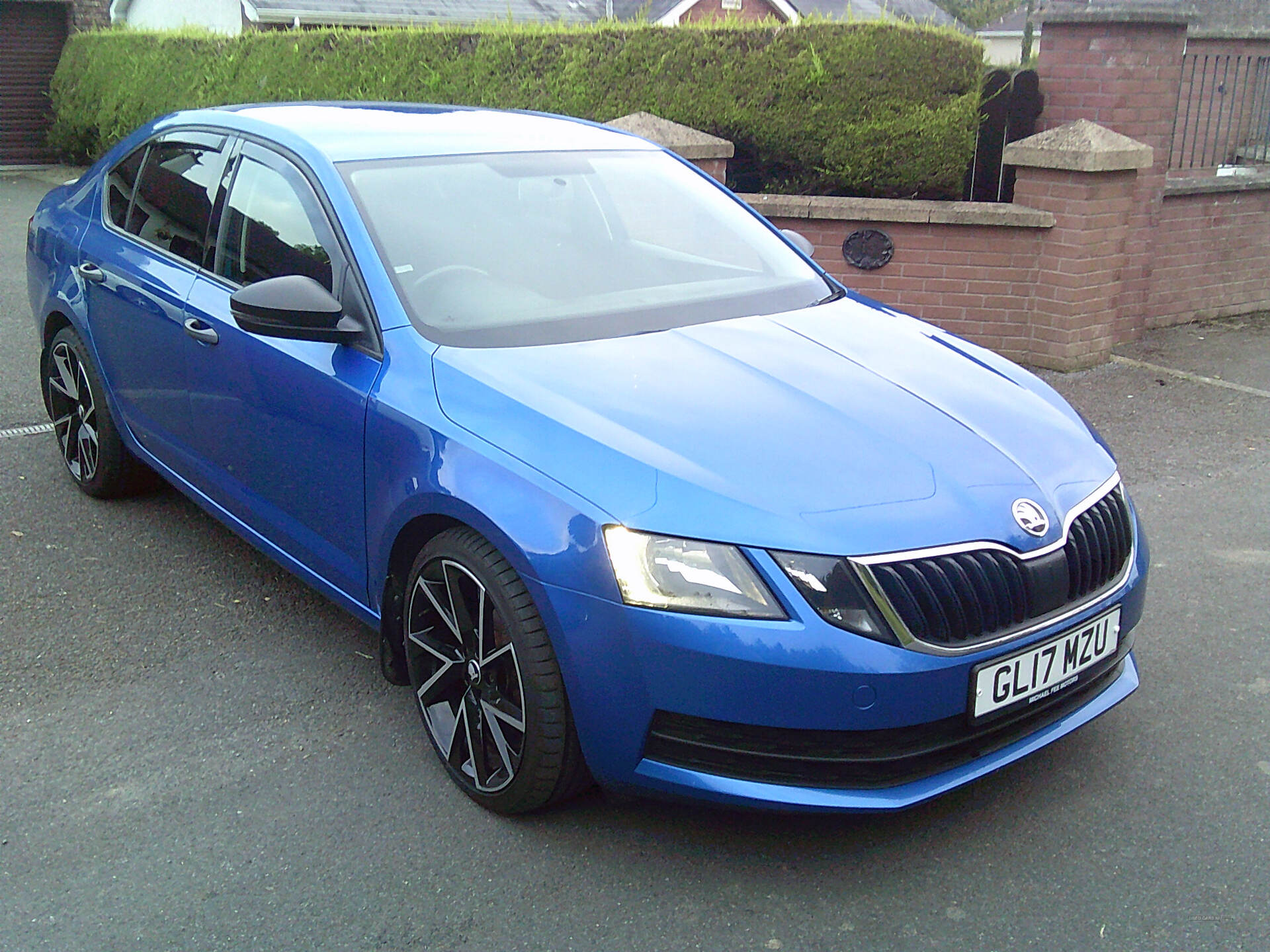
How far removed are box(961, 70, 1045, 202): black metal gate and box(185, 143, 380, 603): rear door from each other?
17.4 ft

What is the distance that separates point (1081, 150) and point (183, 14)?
22.3 meters

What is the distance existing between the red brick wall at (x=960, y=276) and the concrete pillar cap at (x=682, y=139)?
688 mm

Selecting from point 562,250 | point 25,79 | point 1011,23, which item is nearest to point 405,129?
point 562,250

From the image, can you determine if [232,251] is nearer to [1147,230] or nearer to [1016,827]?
[1016,827]

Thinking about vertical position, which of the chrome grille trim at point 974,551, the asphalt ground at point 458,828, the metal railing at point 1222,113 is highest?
the metal railing at point 1222,113

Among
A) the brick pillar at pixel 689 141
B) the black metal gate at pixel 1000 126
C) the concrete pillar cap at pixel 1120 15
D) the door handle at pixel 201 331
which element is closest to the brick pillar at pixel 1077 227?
the black metal gate at pixel 1000 126

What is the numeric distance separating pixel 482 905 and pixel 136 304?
268 centimetres

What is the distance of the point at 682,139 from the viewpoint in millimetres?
8078

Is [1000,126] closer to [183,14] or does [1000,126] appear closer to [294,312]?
[294,312]

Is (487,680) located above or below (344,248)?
below

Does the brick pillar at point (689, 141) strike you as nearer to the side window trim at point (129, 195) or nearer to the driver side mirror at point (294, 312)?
the side window trim at point (129, 195)

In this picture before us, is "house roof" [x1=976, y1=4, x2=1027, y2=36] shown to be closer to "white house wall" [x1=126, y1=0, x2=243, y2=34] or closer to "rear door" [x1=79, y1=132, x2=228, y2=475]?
"white house wall" [x1=126, y1=0, x2=243, y2=34]

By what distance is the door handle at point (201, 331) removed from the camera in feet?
13.0

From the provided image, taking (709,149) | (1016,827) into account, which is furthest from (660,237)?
(709,149)
